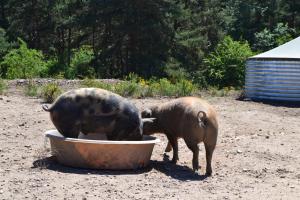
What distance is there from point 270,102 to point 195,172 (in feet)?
29.4

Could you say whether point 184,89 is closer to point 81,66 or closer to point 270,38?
point 81,66

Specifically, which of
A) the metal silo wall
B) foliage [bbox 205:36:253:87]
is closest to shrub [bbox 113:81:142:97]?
the metal silo wall

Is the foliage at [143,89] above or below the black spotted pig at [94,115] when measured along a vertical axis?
below

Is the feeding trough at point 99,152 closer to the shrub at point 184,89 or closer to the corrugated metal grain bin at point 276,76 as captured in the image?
the shrub at point 184,89

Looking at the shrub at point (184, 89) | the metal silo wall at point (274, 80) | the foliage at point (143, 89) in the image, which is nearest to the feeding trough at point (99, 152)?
the foliage at point (143, 89)

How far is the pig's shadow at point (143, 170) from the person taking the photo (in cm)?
714

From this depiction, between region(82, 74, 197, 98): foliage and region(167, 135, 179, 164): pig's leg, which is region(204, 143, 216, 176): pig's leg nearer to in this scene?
region(167, 135, 179, 164): pig's leg

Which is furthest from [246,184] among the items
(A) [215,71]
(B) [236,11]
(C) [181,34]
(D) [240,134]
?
(B) [236,11]

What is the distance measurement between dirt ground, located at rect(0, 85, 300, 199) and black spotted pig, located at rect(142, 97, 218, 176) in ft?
1.11

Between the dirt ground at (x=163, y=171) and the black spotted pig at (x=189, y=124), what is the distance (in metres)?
0.34

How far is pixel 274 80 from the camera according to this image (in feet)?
54.3

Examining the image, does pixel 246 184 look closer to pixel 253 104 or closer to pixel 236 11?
pixel 253 104

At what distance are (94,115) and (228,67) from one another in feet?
56.4

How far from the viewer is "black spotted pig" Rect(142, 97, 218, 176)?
7.31m
